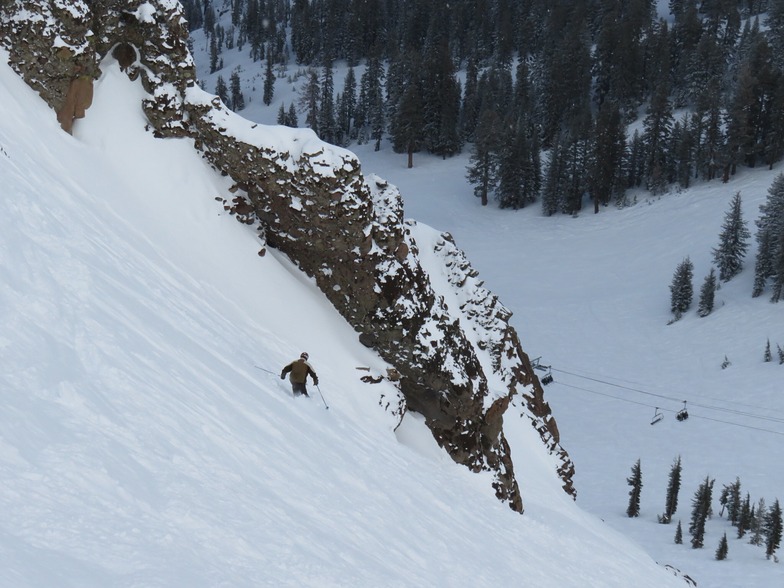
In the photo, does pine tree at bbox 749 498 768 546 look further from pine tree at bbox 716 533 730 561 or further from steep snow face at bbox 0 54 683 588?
steep snow face at bbox 0 54 683 588

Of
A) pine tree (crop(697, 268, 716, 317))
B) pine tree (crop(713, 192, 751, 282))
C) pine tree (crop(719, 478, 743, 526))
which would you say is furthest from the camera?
pine tree (crop(713, 192, 751, 282))

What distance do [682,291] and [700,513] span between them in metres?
21.1

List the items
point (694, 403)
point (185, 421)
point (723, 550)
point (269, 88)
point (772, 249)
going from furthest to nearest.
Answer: point (269, 88) < point (772, 249) < point (694, 403) < point (723, 550) < point (185, 421)

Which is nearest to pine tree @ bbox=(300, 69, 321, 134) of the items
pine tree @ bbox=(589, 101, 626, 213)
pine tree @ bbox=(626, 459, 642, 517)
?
pine tree @ bbox=(589, 101, 626, 213)

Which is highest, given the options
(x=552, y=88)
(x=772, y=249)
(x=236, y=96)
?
(x=552, y=88)

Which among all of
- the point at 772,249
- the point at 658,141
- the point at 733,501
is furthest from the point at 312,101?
the point at 733,501

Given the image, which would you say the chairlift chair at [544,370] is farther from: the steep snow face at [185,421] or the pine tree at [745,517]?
the steep snow face at [185,421]

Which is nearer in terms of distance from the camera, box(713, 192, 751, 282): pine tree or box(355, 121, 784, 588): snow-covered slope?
box(355, 121, 784, 588): snow-covered slope

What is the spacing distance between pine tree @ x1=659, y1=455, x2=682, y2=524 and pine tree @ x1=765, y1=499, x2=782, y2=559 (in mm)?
3514

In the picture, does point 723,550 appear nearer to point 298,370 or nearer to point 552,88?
point 298,370

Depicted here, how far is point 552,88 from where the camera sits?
7975cm

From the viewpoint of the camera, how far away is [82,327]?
25.3 ft

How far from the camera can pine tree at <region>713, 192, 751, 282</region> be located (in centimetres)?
4834

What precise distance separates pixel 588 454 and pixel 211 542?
31.1m
